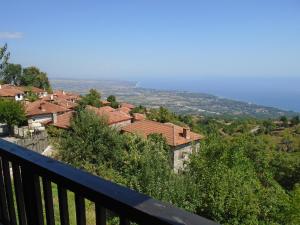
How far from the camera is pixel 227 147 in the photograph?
25.5 metres

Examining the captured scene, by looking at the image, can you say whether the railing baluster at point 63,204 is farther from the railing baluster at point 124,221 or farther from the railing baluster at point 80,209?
the railing baluster at point 124,221

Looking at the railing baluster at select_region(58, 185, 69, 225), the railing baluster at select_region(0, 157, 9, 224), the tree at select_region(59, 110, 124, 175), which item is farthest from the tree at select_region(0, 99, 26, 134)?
the railing baluster at select_region(58, 185, 69, 225)

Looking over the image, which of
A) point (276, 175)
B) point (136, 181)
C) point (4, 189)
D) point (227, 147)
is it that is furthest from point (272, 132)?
point (4, 189)

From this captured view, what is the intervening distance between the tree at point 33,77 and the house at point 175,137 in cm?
3545

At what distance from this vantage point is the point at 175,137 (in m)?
32.7

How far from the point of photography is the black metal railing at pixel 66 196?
1.17m

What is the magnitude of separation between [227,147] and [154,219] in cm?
2513

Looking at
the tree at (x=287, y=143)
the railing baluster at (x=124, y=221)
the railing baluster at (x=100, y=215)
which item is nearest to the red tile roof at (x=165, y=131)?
the tree at (x=287, y=143)

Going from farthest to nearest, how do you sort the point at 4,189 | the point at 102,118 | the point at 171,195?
the point at 102,118 → the point at 171,195 → the point at 4,189

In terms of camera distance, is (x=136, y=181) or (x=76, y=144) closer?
(x=136, y=181)

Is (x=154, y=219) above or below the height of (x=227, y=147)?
above

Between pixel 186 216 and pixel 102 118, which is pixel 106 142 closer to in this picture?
pixel 102 118

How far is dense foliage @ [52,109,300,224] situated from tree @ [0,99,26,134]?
8664mm

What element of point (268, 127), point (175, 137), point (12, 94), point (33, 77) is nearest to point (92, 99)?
point (12, 94)
